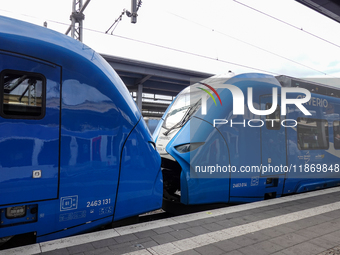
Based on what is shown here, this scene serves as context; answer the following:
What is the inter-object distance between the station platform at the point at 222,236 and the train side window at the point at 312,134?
209cm

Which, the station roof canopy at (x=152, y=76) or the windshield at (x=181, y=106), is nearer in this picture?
the windshield at (x=181, y=106)

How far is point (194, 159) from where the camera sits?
4941mm

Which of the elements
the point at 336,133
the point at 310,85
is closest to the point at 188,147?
the point at 310,85

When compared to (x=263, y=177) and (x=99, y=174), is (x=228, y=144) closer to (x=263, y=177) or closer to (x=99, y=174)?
(x=263, y=177)

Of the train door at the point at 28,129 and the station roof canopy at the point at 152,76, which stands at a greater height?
the station roof canopy at the point at 152,76

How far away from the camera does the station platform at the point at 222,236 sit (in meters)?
3.15

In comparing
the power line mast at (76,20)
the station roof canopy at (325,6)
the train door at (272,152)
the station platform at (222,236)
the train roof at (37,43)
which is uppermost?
the power line mast at (76,20)

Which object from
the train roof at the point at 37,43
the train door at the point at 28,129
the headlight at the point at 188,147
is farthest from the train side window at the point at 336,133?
the train door at the point at 28,129

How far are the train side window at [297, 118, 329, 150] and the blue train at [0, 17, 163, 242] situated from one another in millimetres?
4400

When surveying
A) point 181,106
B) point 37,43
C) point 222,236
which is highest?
point 37,43

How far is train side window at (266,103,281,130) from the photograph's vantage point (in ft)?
19.5

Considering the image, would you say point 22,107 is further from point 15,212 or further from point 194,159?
point 194,159

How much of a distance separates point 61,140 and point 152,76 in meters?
23.4

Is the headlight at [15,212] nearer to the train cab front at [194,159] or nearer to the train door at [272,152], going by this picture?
the train cab front at [194,159]
